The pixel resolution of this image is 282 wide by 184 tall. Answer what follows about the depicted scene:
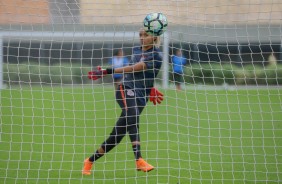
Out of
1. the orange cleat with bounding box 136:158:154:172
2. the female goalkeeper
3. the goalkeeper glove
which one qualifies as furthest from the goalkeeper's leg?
the goalkeeper glove

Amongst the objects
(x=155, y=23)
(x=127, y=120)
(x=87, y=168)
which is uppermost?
(x=155, y=23)

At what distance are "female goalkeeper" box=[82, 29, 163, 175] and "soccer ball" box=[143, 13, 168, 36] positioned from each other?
15 centimetres

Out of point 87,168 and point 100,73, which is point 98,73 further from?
point 87,168

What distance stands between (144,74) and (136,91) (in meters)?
0.22

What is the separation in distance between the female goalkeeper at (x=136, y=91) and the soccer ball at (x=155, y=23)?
0.15 m

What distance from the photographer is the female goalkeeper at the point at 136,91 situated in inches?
267

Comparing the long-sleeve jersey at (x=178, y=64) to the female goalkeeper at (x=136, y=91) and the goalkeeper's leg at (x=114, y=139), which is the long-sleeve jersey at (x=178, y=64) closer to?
the female goalkeeper at (x=136, y=91)

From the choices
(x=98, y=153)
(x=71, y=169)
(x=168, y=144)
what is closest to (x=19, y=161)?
(x=71, y=169)

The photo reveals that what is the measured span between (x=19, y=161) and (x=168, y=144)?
2.55m

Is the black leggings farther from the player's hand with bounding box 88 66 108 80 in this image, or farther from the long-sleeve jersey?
the long-sleeve jersey

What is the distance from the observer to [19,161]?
7.75 m

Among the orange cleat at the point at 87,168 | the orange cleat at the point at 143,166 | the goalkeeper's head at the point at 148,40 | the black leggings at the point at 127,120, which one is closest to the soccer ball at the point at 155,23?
the goalkeeper's head at the point at 148,40

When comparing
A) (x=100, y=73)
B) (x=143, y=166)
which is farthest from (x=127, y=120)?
(x=100, y=73)

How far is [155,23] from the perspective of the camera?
654 cm
